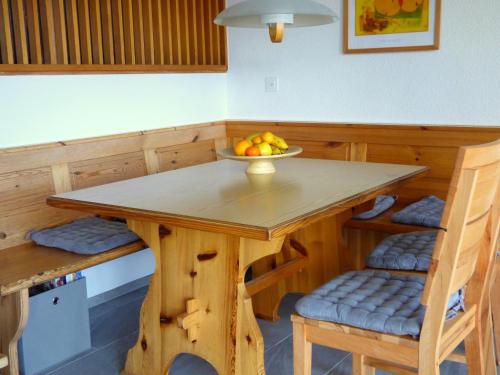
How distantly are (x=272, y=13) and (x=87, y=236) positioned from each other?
46.9 inches

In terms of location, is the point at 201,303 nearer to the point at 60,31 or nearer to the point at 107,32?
the point at 60,31

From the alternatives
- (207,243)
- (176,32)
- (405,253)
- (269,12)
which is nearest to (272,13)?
(269,12)

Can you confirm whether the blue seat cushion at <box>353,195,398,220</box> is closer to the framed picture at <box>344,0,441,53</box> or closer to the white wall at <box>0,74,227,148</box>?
the framed picture at <box>344,0,441,53</box>

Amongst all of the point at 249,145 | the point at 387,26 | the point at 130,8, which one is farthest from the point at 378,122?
the point at 130,8

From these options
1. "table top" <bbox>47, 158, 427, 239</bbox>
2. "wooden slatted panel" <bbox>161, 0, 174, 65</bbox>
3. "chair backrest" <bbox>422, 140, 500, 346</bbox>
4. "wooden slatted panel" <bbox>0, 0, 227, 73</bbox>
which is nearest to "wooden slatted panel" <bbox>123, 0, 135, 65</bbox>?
"wooden slatted panel" <bbox>0, 0, 227, 73</bbox>

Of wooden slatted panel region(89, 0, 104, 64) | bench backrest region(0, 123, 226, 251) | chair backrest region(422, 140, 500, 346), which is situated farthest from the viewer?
wooden slatted panel region(89, 0, 104, 64)

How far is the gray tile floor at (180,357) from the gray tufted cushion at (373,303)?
2.02 feet

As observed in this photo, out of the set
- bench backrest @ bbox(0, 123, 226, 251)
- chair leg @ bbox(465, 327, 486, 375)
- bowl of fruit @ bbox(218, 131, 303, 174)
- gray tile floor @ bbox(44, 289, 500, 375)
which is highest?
bowl of fruit @ bbox(218, 131, 303, 174)

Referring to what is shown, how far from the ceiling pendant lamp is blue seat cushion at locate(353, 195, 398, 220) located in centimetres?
100

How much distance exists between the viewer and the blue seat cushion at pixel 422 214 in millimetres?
2795

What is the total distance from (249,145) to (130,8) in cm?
120

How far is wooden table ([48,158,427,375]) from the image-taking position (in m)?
A: 1.99

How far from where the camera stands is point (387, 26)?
128 inches

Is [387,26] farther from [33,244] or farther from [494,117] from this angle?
[33,244]
